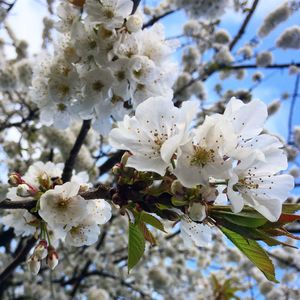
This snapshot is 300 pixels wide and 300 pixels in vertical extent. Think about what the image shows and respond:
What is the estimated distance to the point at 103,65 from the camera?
1.79 metres

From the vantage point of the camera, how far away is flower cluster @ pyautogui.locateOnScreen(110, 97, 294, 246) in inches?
34.4

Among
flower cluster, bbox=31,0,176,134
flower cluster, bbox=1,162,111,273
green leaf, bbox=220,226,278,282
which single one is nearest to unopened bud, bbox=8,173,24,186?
flower cluster, bbox=1,162,111,273

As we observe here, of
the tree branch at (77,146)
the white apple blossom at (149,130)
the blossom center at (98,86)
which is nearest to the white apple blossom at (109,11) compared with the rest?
the blossom center at (98,86)

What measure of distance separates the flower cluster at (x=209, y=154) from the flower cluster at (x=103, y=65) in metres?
0.81

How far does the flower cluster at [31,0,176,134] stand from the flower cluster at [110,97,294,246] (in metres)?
0.81

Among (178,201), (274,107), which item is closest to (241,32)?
(274,107)

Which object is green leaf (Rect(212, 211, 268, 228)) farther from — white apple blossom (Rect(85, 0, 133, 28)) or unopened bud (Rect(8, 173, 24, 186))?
white apple blossom (Rect(85, 0, 133, 28))

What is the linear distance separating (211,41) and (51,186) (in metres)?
4.48

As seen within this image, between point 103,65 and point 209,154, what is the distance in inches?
39.1

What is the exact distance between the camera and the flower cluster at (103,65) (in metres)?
1.79

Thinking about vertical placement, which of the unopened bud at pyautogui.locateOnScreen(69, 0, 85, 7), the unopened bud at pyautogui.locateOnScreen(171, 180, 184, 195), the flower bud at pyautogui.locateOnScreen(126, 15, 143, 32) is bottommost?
the unopened bud at pyautogui.locateOnScreen(171, 180, 184, 195)

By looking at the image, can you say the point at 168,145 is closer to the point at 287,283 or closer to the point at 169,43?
the point at 169,43

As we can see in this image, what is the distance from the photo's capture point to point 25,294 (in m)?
5.16

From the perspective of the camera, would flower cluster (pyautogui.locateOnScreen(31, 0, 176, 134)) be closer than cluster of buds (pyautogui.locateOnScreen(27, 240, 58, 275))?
No
